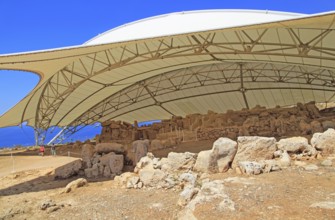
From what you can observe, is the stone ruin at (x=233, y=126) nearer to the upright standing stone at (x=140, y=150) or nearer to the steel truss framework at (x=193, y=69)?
the upright standing stone at (x=140, y=150)

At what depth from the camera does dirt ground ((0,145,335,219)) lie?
277 inches

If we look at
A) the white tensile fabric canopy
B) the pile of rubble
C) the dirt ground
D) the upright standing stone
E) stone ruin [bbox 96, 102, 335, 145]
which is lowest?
the dirt ground

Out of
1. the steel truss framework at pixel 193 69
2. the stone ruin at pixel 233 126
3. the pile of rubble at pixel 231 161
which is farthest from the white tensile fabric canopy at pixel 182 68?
the pile of rubble at pixel 231 161

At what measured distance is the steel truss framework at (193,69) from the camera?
1902cm

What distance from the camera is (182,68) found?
26812 millimetres

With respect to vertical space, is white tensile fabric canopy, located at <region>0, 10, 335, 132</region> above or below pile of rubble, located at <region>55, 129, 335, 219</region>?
above

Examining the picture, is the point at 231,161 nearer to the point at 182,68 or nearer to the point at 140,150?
the point at 140,150

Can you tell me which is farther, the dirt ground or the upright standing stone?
the upright standing stone

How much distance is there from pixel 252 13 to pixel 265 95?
1491 centimetres

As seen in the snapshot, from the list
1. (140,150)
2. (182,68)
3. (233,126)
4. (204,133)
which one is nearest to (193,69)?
(182,68)

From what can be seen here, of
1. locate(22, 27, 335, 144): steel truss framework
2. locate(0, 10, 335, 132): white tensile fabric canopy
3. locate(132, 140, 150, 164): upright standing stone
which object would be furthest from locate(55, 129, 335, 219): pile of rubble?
locate(22, 27, 335, 144): steel truss framework

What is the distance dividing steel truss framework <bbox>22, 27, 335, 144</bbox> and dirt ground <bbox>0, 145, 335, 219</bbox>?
855 centimetres

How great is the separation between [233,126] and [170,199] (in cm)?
1155

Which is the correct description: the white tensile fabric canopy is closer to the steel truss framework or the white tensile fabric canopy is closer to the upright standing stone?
the steel truss framework
